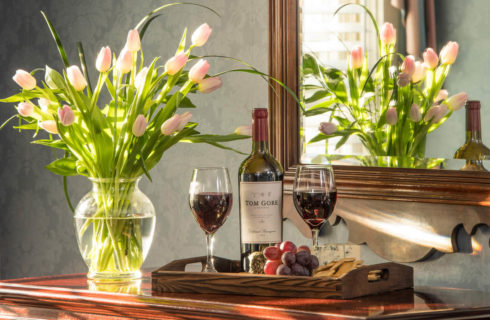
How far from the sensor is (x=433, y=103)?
1777mm

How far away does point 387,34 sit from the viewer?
186 cm

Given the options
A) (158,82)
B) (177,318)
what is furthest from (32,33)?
(177,318)

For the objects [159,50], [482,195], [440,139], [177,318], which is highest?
[159,50]

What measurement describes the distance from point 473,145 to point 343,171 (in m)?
0.34

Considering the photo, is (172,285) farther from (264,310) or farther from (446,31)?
(446,31)

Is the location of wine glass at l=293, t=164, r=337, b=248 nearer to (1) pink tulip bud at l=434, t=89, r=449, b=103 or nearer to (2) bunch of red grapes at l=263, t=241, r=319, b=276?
(2) bunch of red grapes at l=263, t=241, r=319, b=276

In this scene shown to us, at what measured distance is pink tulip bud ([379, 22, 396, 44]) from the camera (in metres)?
1.84

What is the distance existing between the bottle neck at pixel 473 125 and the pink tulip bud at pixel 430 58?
0.13 meters

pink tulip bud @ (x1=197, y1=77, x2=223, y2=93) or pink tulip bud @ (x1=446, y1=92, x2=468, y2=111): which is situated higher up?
pink tulip bud @ (x1=197, y1=77, x2=223, y2=93)

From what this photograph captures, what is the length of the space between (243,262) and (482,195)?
53 centimetres

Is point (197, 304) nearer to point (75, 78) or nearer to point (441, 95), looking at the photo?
point (75, 78)

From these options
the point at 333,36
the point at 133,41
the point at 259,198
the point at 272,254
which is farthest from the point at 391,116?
the point at 133,41

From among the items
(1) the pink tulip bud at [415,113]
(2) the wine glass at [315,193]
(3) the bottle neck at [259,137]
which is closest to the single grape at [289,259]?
(2) the wine glass at [315,193]

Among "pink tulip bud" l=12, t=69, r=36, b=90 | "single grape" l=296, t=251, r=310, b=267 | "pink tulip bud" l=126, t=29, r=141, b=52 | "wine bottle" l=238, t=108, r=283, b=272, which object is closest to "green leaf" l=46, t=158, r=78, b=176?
"pink tulip bud" l=12, t=69, r=36, b=90
